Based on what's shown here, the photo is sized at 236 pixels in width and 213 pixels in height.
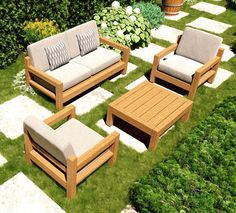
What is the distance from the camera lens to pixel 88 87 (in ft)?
28.9

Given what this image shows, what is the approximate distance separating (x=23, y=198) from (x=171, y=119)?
11.7ft

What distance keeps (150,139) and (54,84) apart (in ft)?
8.67

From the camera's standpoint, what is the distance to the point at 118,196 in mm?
6488

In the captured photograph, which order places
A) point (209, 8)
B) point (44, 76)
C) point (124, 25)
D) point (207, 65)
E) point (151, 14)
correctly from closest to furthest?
point (44, 76) → point (207, 65) → point (124, 25) → point (151, 14) → point (209, 8)

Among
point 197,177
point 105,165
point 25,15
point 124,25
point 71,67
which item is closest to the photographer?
point 197,177

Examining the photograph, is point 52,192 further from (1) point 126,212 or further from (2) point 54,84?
(2) point 54,84

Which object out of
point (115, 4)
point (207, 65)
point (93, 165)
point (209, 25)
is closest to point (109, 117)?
point (93, 165)

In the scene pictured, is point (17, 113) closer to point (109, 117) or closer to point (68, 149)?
point (109, 117)

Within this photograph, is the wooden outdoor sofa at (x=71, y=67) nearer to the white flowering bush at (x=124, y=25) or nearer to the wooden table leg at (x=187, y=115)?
the white flowering bush at (x=124, y=25)

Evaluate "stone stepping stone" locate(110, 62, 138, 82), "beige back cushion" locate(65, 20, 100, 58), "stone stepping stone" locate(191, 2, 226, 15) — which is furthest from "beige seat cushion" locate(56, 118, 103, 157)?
"stone stepping stone" locate(191, 2, 226, 15)

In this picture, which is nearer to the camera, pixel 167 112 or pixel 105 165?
pixel 105 165

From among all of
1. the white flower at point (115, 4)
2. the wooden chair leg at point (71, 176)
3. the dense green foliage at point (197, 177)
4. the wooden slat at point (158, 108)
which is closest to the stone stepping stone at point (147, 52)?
the white flower at point (115, 4)

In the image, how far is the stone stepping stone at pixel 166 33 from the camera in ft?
41.0

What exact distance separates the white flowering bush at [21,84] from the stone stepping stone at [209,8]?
9.54m
